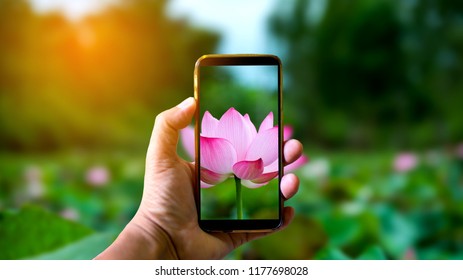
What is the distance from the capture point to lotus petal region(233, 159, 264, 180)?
458 millimetres

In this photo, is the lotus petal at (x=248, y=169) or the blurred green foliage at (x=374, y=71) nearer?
the lotus petal at (x=248, y=169)

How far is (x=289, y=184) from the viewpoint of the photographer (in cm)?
48

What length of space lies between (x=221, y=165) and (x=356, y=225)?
334 mm

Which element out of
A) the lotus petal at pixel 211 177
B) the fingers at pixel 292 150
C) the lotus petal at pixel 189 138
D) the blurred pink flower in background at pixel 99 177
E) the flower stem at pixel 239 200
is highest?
the lotus petal at pixel 189 138

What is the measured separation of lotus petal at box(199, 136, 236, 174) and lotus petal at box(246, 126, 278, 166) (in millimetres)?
17

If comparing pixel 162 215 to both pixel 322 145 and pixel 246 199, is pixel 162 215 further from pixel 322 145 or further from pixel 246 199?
A: pixel 322 145

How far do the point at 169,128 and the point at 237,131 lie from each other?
0.20 ft

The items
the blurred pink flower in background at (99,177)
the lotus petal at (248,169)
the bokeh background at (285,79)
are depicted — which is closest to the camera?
the lotus petal at (248,169)

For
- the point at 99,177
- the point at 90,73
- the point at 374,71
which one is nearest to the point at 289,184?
the point at 99,177

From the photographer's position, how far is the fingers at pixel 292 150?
0.49 m

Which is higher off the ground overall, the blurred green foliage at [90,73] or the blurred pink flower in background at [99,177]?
the blurred green foliage at [90,73]

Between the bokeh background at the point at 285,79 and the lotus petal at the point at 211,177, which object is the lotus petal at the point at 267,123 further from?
the bokeh background at the point at 285,79

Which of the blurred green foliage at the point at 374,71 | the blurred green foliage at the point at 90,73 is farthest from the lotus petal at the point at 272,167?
the blurred green foliage at the point at 374,71

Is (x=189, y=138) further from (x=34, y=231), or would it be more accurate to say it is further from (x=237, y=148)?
(x=34, y=231)
